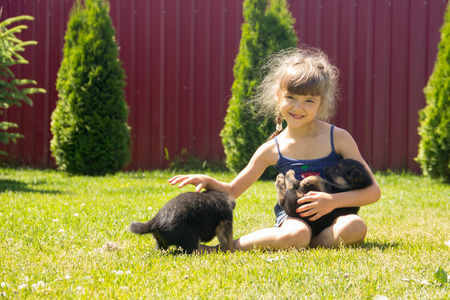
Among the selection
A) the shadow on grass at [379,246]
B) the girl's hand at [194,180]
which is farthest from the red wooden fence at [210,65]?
the girl's hand at [194,180]

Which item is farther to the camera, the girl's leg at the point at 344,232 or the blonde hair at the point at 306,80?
the blonde hair at the point at 306,80

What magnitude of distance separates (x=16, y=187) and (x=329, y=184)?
4686 millimetres

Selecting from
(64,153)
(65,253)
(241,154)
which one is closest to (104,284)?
(65,253)

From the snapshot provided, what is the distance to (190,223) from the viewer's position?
325cm

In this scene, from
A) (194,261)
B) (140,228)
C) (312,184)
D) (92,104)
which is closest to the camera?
(194,261)

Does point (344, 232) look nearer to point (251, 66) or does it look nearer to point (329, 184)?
point (329, 184)

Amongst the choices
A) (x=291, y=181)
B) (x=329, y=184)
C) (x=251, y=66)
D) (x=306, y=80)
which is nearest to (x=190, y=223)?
Result: (x=291, y=181)

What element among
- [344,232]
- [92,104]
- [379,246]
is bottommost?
[379,246]

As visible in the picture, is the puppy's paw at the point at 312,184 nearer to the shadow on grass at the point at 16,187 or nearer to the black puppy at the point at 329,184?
the black puppy at the point at 329,184

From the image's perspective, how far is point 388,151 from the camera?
31.4 feet

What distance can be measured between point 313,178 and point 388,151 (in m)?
6.53

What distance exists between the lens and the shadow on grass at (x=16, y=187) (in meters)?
6.41

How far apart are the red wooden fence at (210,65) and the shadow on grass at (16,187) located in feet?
10.1

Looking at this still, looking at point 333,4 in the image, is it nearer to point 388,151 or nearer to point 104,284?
point 388,151
